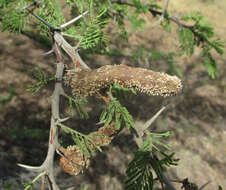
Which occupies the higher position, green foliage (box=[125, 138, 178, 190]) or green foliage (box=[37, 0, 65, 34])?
green foliage (box=[37, 0, 65, 34])

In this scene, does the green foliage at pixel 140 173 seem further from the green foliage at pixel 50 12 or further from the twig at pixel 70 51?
the green foliage at pixel 50 12

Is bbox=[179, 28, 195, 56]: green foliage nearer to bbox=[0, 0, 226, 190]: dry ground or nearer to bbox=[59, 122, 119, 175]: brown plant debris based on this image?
bbox=[0, 0, 226, 190]: dry ground

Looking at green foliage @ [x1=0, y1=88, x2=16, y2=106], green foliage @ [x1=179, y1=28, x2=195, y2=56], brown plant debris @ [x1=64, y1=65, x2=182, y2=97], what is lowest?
brown plant debris @ [x1=64, y1=65, x2=182, y2=97]

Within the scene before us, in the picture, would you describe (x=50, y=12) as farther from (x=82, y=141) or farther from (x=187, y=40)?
(x=187, y=40)

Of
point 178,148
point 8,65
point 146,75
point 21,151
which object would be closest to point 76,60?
point 146,75

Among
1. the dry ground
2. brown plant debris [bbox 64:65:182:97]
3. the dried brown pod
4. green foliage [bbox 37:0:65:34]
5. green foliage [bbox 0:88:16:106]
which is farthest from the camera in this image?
green foliage [bbox 0:88:16:106]

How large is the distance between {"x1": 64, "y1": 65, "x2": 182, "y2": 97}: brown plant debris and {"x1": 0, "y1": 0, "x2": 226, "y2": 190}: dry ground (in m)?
1.85

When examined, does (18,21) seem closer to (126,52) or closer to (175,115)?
(175,115)

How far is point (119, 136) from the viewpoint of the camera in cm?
535

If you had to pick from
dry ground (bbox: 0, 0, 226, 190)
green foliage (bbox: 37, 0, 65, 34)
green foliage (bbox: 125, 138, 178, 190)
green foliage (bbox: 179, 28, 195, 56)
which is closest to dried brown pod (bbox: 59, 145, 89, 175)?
green foliage (bbox: 125, 138, 178, 190)

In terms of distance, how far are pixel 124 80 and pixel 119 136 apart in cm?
462

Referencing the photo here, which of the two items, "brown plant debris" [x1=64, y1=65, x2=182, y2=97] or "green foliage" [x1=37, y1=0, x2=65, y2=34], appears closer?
"brown plant debris" [x1=64, y1=65, x2=182, y2=97]

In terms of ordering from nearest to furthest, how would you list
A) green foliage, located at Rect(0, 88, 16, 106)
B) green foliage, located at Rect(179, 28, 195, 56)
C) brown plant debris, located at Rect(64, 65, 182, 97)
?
brown plant debris, located at Rect(64, 65, 182, 97)
green foliage, located at Rect(179, 28, 195, 56)
green foliage, located at Rect(0, 88, 16, 106)

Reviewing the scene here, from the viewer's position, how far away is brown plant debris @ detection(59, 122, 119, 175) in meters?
1.04
